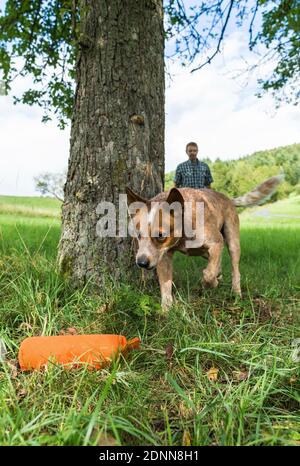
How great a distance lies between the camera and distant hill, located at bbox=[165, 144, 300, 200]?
46.4m

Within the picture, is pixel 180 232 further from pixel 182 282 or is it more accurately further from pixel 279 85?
pixel 279 85

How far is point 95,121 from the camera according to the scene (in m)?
4.66

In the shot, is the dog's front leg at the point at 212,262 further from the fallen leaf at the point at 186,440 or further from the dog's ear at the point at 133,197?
the fallen leaf at the point at 186,440

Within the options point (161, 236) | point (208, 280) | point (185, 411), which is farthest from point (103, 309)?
point (185, 411)

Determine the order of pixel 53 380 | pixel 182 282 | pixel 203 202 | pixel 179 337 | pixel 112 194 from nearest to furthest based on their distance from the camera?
pixel 53 380 < pixel 179 337 < pixel 203 202 < pixel 112 194 < pixel 182 282

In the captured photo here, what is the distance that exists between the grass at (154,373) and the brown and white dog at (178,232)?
33 cm

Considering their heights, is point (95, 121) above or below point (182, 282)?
above

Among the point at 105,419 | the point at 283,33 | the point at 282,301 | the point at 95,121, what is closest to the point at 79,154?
the point at 95,121

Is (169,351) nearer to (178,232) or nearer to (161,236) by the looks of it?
(161,236)

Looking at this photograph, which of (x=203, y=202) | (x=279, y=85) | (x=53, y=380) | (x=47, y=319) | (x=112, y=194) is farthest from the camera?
(x=279, y=85)

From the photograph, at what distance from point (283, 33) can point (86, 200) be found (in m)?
8.72

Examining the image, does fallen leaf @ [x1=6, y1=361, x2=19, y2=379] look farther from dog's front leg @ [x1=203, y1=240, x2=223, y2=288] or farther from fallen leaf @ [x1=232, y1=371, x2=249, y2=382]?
dog's front leg @ [x1=203, y1=240, x2=223, y2=288]

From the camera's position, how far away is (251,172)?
1966 inches

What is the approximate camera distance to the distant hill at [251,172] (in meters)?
46.4
